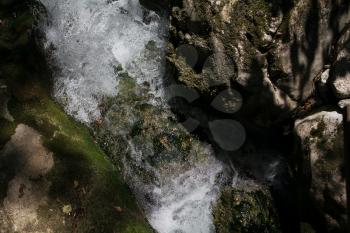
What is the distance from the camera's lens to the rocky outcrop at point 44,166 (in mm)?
5059

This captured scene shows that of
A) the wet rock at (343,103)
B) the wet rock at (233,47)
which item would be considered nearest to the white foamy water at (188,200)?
the wet rock at (233,47)

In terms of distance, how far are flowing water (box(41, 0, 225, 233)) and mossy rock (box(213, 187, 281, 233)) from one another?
0.60ft

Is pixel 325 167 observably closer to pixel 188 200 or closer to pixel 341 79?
pixel 341 79

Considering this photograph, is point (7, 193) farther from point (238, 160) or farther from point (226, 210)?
point (238, 160)

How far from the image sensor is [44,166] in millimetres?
5301

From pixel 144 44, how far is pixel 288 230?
12.6 feet

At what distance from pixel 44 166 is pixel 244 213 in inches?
119

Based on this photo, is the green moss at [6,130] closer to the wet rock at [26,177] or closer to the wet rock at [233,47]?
the wet rock at [26,177]

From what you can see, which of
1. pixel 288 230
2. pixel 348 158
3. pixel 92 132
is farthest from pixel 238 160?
pixel 92 132

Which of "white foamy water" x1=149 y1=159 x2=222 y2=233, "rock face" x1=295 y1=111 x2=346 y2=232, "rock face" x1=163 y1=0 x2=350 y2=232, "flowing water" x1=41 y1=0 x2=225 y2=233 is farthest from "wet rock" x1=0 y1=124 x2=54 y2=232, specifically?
"rock face" x1=295 y1=111 x2=346 y2=232

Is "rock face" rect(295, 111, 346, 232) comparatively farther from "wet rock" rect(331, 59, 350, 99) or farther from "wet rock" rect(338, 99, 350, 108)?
"wet rock" rect(331, 59, 350, 99)

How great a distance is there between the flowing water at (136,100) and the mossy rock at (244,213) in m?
0.18

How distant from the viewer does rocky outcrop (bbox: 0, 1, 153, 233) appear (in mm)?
5059

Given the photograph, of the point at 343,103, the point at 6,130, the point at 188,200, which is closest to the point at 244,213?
the point at 188,200
